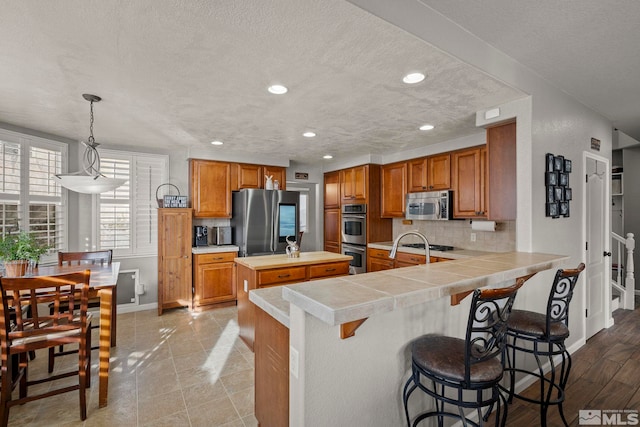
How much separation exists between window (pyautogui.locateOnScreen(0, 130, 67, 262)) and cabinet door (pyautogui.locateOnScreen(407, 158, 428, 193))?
474 centimetres

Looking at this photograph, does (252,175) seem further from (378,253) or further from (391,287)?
(391,287)

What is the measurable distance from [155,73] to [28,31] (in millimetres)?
645

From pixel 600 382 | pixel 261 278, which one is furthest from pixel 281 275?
pixel 600 382

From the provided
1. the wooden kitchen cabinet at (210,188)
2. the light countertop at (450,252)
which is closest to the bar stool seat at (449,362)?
the light countertop at (450,252)

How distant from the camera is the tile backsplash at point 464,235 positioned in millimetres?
3785

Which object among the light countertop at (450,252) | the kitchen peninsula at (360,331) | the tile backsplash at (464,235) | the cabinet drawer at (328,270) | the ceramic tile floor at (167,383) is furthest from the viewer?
the tile backsplash at (464,235)

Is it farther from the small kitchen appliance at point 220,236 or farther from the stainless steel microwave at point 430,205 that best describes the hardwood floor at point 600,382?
the small kitchen appliance at point 220,236

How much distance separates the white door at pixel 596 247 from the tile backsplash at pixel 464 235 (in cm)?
71

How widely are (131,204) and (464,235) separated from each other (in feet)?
15.7

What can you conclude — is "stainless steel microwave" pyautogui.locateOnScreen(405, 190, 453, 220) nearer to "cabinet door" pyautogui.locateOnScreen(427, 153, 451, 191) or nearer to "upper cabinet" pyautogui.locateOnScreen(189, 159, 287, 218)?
"cabinet door" pyautogui.locateOnScreen(427, 153, 451, 191)

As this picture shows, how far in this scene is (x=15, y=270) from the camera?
7.42ft

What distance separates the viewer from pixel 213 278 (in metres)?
4.44

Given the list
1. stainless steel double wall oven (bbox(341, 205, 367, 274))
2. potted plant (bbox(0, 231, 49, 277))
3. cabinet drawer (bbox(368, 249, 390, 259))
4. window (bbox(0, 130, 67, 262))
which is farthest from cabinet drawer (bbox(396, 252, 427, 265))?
window (bbox(0, 130, 67, 262))

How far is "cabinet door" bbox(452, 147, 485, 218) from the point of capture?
3711mm
